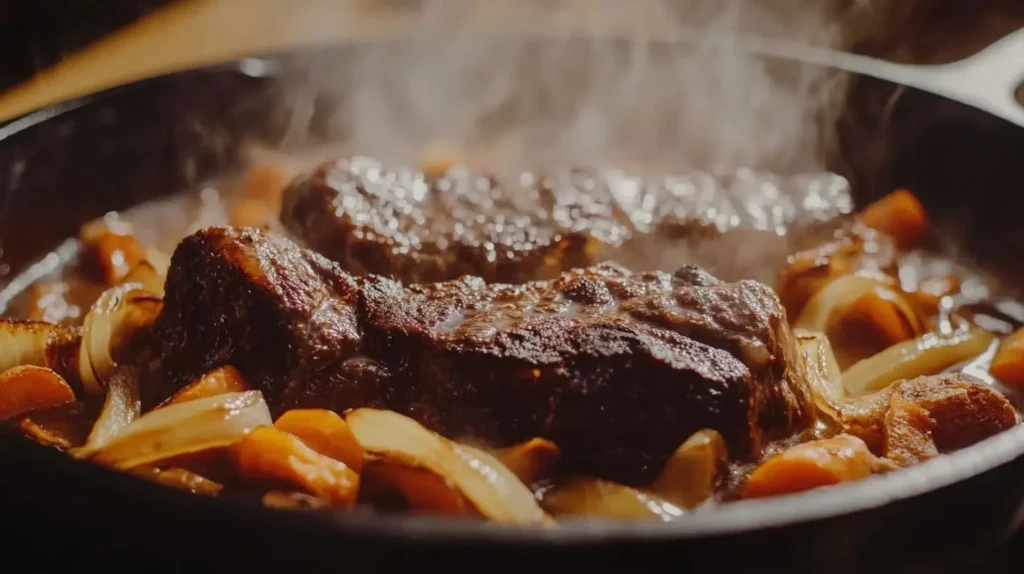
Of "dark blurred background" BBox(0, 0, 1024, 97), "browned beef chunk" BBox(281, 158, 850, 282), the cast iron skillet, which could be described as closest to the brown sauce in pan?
the cast iron skillet

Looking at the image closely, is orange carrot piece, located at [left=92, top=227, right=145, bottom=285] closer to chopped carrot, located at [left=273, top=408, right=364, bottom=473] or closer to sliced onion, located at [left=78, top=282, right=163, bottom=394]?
sliced onion, located at [left=78, top=282, right=163, bottom=394]

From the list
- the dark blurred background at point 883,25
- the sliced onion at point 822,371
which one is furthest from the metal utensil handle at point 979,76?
the dark blurred background at point 883,25

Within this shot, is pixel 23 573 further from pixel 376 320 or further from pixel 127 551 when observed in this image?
pixel 376 320

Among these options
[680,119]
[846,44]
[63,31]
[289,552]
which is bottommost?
[289,552]

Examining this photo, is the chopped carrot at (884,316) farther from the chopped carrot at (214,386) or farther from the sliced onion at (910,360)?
the chopped carrot at (214,386)

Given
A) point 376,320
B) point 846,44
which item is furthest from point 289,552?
point 846,44

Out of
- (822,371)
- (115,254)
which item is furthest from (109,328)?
(822,371)

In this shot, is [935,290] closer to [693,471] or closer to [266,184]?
[693,471]
